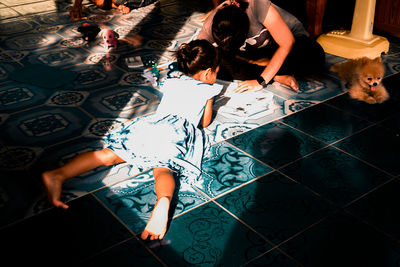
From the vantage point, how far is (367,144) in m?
1.51

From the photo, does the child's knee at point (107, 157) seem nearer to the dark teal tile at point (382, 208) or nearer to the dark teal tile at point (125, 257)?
the dark teal tile at point (125, 257)

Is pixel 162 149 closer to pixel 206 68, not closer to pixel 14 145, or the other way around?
pixel 206 68

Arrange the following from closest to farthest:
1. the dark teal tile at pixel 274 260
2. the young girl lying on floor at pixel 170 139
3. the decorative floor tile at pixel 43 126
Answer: the dark teal tile at pixel 274 260 → the young girl lying on floor at pixel 170 139 → the decorative floor tile at pixel 43 126

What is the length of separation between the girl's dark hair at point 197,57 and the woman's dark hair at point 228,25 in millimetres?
279

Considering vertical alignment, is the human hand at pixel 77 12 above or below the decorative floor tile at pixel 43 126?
above

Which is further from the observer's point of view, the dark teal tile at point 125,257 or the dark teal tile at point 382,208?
the dark teal tile at point 382,208

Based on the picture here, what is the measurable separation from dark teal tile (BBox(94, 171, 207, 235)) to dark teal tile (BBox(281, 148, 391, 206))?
34cm

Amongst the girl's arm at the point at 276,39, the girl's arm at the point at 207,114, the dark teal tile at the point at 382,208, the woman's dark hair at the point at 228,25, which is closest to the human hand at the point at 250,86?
the girl's arm at the point at 276,39

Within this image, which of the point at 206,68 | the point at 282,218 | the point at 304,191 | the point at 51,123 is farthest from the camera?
the point at 51,123

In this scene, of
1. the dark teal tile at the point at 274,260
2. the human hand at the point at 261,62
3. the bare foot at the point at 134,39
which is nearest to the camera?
the dark teal tile at the point at 274,260

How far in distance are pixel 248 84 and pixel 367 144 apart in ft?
1.89

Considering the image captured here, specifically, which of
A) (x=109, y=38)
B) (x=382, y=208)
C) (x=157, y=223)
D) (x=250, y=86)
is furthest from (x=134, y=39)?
Answer: (x=382, y=208)

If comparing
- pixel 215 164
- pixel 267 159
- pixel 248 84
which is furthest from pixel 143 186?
pixel 248 84

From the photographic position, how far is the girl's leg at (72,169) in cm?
119
